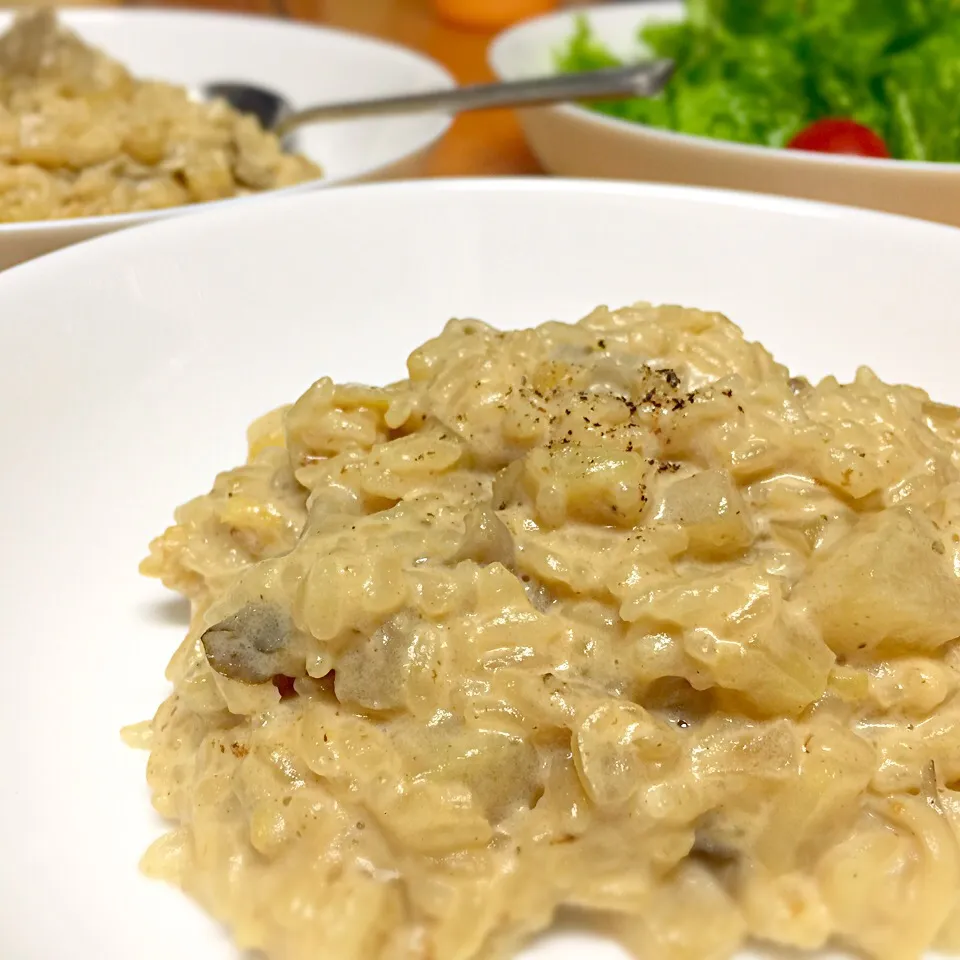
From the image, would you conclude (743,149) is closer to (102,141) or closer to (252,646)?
(102,141)

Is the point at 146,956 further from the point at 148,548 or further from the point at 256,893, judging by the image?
the point at 148,548

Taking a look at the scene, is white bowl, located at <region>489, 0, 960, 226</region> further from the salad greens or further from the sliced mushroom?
the sliced mushroom

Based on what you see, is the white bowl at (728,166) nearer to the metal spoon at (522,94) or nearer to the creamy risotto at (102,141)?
the metal spoon at (522,94)

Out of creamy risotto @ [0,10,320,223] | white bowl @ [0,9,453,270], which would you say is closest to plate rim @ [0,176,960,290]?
creamy risotto @ [0,10,320,223]

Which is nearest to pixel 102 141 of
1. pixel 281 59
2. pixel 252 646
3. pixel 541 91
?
pixel 541 91

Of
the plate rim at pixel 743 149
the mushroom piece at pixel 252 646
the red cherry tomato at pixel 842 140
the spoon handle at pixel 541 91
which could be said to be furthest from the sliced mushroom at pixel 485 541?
the red cherry tomato at pixel 842 140
